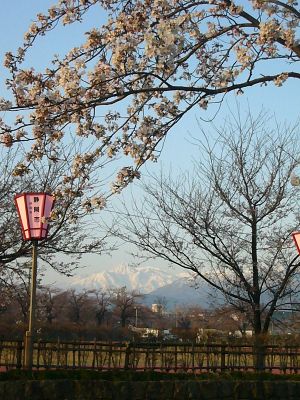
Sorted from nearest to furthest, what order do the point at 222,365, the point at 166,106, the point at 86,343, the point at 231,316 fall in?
the point at 166,106, the point at 86,343, the point at 222,365, the point at 231,316

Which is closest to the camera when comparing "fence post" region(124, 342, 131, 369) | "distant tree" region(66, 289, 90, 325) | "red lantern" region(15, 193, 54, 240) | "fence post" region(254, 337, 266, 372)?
"red lantern" region(15, 193, 54, 240)

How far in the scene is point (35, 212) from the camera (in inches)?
305

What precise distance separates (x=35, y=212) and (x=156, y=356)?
357 inches

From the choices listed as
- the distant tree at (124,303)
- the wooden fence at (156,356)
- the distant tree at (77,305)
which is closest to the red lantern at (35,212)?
the wooden fence at (156,356)

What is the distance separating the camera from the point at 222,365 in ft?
51.6

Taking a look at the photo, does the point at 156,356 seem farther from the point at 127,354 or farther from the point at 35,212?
the point at 35,212

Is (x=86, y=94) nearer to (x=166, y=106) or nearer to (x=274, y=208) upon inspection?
(x=166, y=106)

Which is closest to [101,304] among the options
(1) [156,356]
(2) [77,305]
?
(2) [77,305]

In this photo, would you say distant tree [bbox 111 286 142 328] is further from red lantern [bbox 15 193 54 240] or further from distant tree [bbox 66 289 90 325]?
red lantern [bbox 15 193 54 240]

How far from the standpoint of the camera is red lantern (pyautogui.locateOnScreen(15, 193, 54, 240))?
7.57m

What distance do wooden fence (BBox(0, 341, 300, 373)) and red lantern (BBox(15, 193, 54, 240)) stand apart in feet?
19.2

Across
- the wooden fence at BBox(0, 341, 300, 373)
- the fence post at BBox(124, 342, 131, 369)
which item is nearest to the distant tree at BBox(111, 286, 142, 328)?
the wooden fence at BBox(0, 341, 300, 373)

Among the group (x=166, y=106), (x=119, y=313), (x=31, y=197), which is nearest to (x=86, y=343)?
(x=31, y=197)

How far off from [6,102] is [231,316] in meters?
14.0
